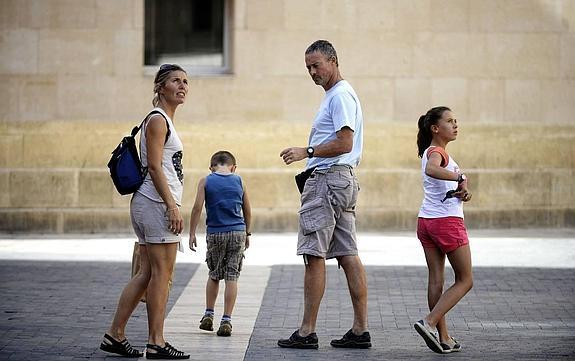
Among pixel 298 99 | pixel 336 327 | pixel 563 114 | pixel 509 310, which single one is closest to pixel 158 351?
pixel 336 327

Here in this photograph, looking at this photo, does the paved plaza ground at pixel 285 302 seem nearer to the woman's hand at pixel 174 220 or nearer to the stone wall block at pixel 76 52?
the woman's hand at pixel 174 220

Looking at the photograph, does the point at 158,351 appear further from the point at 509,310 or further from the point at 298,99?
the point at 298,99

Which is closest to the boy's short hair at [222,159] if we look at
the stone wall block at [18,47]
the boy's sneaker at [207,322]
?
the boy's sneaker at [207,322]

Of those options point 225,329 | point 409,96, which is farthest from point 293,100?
point 225,329

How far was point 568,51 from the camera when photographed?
631 inches

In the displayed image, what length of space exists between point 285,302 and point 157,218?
296 centimetres

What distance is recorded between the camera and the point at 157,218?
763 centimetres

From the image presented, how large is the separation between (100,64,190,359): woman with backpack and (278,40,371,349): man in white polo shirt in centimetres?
92

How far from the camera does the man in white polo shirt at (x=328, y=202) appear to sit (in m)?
8.20

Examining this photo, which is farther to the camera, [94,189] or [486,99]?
[486,99]

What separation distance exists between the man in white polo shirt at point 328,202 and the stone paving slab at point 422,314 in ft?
0.63

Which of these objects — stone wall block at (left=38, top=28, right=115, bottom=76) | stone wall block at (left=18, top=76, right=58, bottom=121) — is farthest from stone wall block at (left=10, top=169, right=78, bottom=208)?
stone wall block at (left=38, top=28, right=115, bottom=76)

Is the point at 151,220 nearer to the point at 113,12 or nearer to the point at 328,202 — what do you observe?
the point at 328,202

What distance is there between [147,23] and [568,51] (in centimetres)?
531
